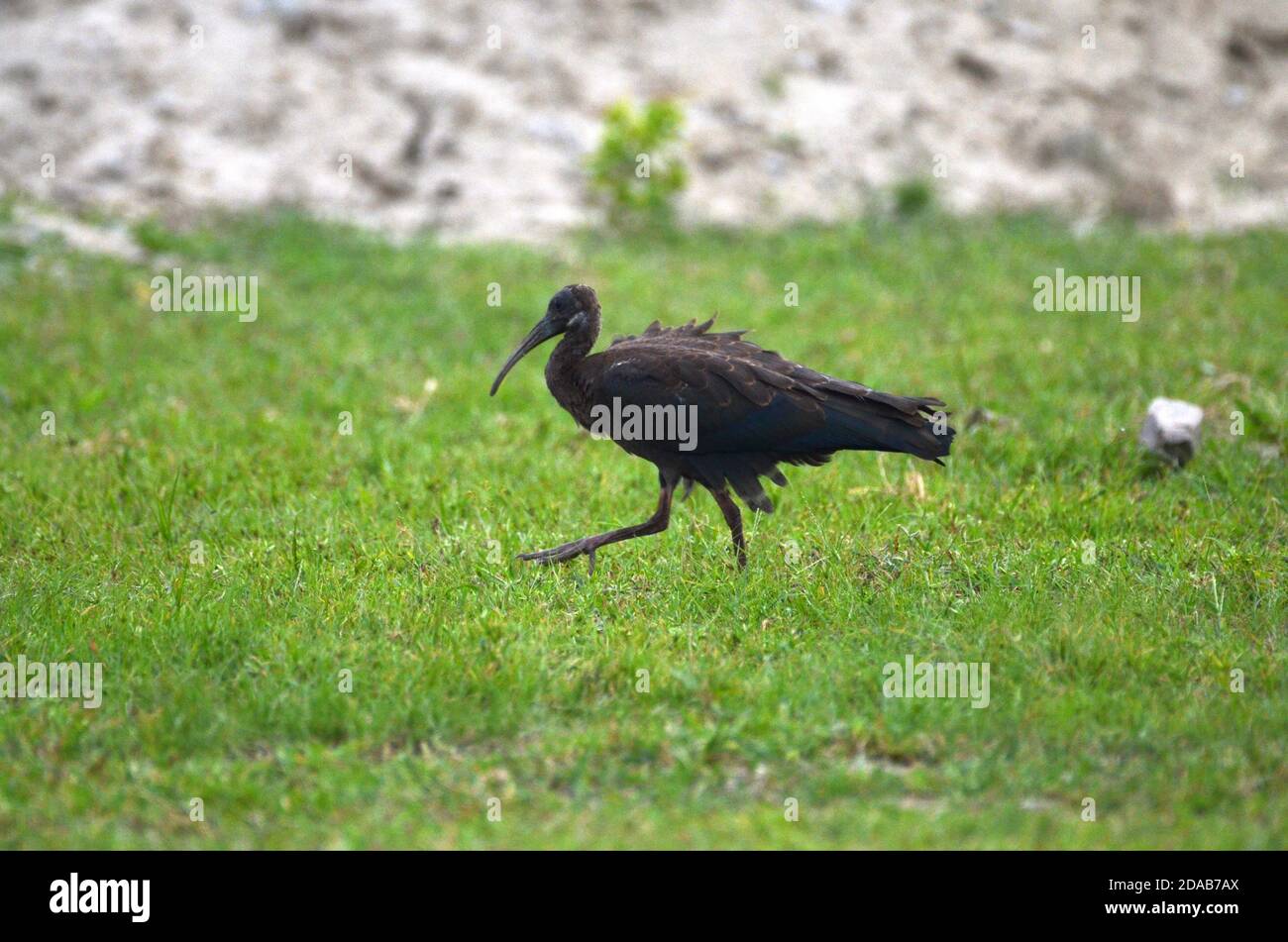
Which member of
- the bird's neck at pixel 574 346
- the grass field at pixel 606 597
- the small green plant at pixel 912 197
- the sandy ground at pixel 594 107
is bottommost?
the grass field at pixel 606 597

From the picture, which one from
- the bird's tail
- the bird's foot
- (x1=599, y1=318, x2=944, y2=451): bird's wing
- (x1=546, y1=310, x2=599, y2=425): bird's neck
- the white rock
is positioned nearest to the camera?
the bird's tail

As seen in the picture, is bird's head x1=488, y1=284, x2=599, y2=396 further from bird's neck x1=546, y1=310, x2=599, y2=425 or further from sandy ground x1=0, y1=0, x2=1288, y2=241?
sandy ground x1=0, y1=0, x2=1288, y2=241

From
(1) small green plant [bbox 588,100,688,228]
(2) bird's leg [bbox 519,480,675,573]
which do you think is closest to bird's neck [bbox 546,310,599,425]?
(2) bird's leg [bbox 519,480,675,573]

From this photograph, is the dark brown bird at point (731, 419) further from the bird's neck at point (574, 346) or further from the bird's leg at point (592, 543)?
the bird's neck at point (574, 346)

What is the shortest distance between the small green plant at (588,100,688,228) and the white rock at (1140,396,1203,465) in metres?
5.81

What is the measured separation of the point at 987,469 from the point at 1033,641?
7.44ft

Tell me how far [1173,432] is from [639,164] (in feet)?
20.2

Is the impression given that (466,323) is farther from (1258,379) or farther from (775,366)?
(1258,379)

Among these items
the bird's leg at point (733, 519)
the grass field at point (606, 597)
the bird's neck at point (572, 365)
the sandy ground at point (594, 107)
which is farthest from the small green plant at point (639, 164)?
the bird's leg at point (733, 519)

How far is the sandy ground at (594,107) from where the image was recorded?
12820mm

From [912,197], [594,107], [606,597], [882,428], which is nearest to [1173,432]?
[882,428]

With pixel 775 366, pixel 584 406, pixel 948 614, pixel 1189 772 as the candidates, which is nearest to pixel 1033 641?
pixel 948 614

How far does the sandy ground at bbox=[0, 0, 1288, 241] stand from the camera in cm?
1282

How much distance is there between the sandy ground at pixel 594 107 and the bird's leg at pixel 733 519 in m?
6.56
